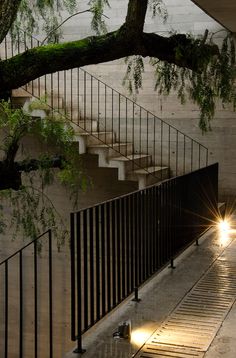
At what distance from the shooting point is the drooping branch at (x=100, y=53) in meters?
5.23

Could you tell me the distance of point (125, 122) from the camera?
10062mm

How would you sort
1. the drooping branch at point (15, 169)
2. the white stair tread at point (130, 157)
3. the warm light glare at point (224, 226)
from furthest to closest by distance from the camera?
the white stair tread at point (130, 157), the warm light glare at point (224, 226), the drooping branch at point (15, 169)

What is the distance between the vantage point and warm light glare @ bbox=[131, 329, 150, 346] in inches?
152

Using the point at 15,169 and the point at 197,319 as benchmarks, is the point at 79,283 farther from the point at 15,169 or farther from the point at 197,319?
the point at 15,169

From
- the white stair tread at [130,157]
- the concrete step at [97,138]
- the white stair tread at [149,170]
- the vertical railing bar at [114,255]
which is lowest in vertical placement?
the vertical railing bar at [114,255]

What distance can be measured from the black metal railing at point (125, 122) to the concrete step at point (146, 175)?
354 millimetres

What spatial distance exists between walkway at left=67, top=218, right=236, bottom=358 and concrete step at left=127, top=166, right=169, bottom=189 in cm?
262

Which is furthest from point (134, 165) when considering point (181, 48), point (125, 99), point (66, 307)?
point (181, 48)

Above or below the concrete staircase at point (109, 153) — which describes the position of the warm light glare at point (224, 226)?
below

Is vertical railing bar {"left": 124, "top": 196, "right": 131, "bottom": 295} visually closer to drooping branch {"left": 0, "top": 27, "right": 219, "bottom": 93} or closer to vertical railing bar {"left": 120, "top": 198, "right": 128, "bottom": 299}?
vertical railing bar {"left": 120, "top": 198, "right": 128, "bottom": 299}

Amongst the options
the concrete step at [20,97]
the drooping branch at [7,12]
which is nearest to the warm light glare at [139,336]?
the drooping branch at [7,12]

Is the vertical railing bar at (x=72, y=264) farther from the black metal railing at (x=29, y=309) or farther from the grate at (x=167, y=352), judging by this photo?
the black metal railing at (x=29, y=309)

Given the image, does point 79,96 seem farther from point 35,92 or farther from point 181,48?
point 181,48

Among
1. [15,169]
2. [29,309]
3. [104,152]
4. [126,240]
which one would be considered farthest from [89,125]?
[126,240]
